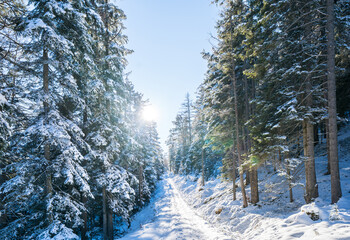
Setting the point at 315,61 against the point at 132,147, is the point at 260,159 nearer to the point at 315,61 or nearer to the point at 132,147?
the point at 315,61

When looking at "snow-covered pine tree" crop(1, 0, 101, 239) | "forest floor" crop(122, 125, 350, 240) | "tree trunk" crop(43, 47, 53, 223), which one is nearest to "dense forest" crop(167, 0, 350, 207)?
"forest floor" crop(122, 125, 350, 240)

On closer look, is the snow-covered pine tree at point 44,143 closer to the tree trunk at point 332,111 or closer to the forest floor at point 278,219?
the forest floor at point 278,219

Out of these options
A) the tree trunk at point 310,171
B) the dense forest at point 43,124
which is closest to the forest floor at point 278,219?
the tree trunk at point 310,171

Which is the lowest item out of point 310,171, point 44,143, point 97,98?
point 310,171

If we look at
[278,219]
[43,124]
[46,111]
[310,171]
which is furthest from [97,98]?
[310,171]

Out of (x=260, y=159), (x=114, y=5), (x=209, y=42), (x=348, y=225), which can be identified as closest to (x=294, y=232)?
(x=348, y=225)

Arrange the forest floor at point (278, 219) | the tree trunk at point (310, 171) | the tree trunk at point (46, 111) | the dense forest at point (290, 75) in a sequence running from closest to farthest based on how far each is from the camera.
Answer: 1. the forest floor at point (278, 219)
2. the tree trunk at point (46, 111)
3. the dense forest at point (290, 75)
4. the tree trunk at point (310, 171)

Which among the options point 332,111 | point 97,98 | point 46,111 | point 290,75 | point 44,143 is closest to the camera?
point 44,143

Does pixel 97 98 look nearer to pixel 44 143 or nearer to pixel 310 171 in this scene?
pixel 44 143

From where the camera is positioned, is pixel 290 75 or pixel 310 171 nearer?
pixel 310 171

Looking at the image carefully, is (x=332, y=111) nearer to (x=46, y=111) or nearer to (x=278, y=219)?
(x=278, y=219)

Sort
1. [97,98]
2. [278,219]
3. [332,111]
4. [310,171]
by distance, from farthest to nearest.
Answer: [97,98], [278,219], [310,171], [332,111]

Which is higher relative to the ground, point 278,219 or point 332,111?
point 332,111

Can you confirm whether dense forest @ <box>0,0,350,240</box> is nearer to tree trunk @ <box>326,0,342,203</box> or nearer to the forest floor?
tree trunk @ <box>326,0,342,203</box>
